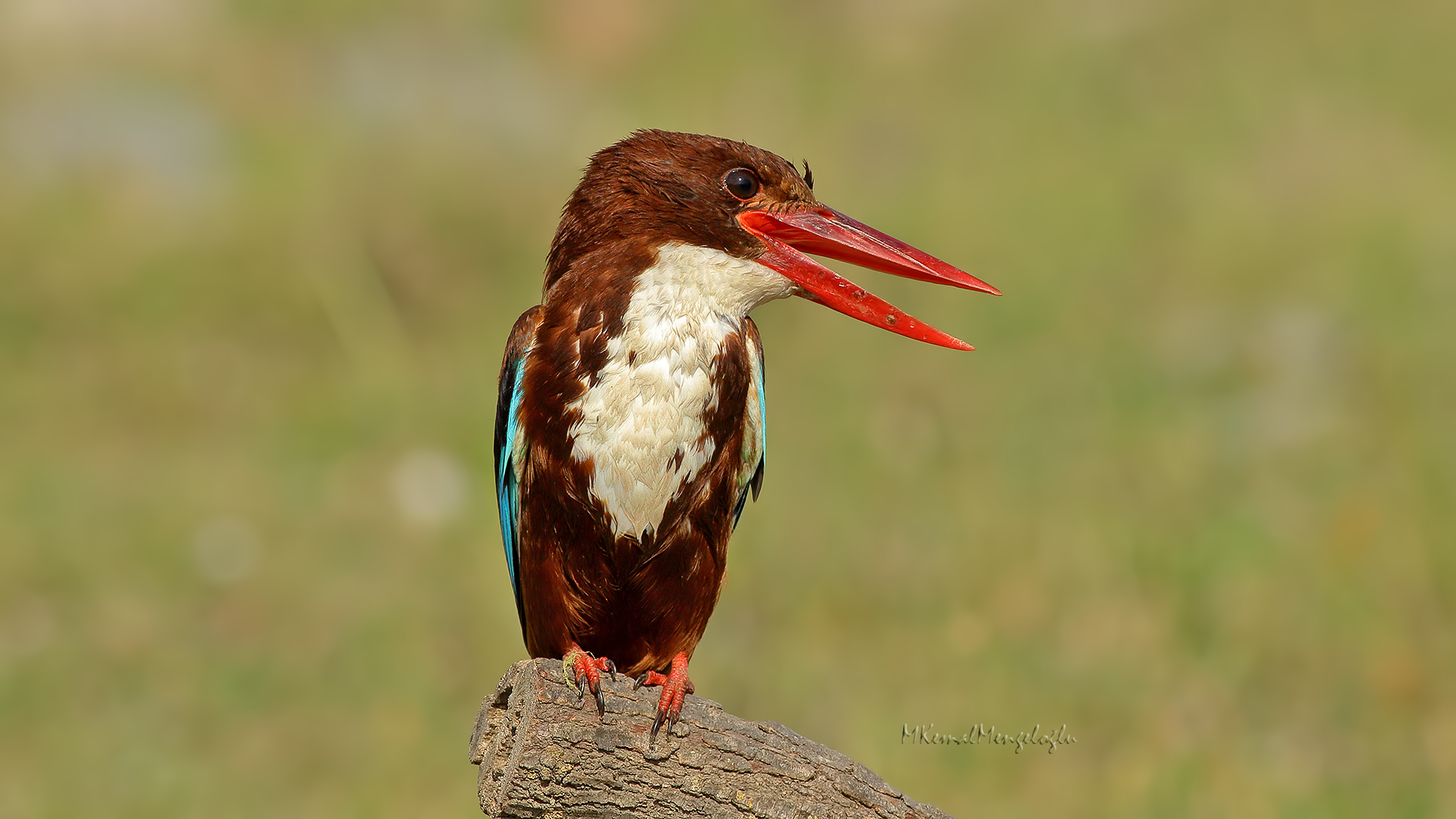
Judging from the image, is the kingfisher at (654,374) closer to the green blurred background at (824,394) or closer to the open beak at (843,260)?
the open beak at (843,260)

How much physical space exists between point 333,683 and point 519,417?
3.09m

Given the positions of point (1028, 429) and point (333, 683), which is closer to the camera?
point (333, 683)

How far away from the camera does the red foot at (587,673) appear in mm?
3146

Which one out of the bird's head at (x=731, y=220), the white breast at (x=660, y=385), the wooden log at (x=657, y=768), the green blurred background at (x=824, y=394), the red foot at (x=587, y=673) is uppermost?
the green blurred background at (x=824, y=394)

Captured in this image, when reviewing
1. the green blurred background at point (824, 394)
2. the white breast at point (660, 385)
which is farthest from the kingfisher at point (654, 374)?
the green blurred background at point (824, 394)

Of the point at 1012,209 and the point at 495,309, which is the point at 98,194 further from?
the point at 1012,209

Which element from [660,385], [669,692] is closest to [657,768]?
[669,692]

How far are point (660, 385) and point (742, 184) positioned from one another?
0.53 metres

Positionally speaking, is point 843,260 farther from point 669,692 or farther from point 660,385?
point 669,692

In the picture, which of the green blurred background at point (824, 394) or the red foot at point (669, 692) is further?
the green blurred background at point (824, 394)

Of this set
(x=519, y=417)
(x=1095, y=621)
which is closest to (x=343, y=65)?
(x=1095, y=621)

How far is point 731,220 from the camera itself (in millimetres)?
3367

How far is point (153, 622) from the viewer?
648 centimetres

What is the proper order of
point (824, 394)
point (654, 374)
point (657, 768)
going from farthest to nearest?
point (824, 394) → point (654, 374) → point (657, 768)
